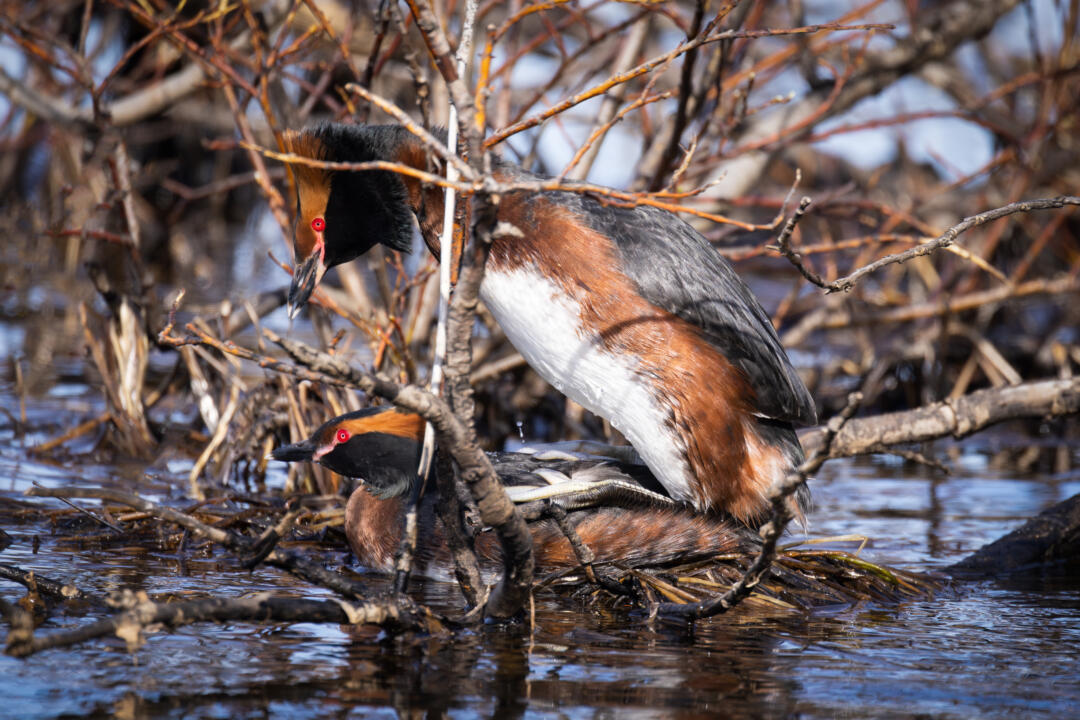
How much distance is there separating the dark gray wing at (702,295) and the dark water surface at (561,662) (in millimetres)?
→ 800

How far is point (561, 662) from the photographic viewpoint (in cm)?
330

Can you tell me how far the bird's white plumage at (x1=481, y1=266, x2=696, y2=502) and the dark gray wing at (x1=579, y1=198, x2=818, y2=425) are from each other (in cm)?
27

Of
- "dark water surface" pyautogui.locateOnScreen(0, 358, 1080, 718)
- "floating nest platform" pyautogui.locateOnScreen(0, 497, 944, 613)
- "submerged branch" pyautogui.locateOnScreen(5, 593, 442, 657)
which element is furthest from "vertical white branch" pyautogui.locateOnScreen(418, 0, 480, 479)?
"floating nest platform" pyautogui.locateOnScreen(0, 497, 944, 613)

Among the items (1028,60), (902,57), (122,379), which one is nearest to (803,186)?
(1028,60)

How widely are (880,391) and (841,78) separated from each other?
2746mm

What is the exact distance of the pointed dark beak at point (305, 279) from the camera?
179 inches

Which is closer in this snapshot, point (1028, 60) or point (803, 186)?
point (1028, 60)

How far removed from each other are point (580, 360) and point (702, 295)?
0.49 m

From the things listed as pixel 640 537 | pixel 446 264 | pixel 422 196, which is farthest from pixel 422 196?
pixel 640 537

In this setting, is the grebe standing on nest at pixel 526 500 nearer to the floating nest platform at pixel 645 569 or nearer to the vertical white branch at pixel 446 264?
the floating nest platform at pixel 645 569

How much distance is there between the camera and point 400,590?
3410mm

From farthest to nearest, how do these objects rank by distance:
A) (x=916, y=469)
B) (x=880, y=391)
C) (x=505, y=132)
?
(x=880, y=391)
(x=916, y=469)
(x=505, y=132)

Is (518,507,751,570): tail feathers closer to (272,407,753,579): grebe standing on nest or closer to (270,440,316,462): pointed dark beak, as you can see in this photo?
(272,407,753,579): grebe standing on nest

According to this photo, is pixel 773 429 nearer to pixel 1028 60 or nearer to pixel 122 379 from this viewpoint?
pixel 122 379
